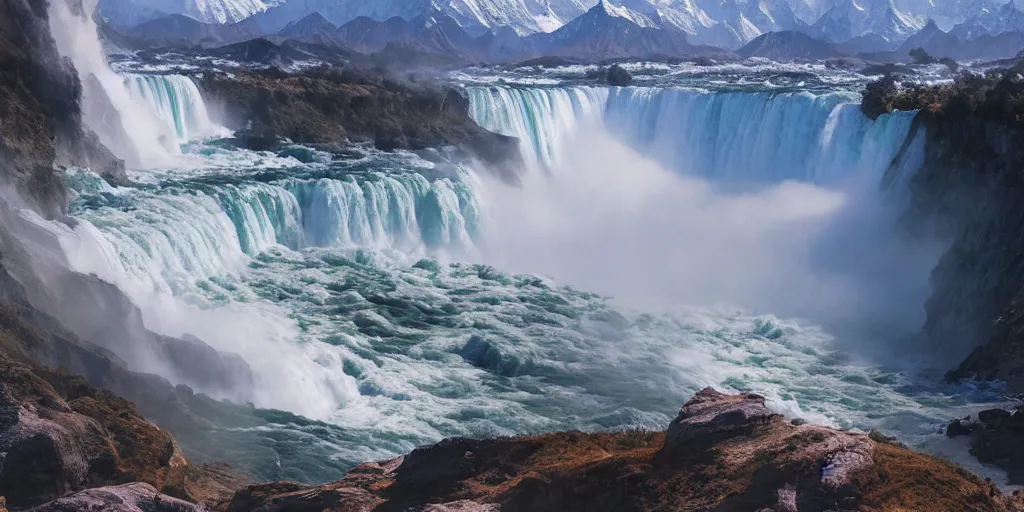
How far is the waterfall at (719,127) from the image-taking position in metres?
31.9

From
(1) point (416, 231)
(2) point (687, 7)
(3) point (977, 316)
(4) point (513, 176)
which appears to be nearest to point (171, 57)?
(4) point (513, 176)

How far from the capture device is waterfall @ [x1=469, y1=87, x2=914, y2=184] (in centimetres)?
3192

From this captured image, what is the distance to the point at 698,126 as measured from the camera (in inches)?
1534

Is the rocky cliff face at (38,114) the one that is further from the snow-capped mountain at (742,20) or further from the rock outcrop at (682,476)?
the snow-capped mountain at (742,20)

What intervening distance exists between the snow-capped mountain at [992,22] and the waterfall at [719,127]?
278 feet

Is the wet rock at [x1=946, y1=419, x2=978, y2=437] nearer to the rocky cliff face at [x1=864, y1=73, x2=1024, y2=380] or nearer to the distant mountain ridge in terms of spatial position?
the rocky cliff face at [x1=864, y1=73, x2=1024, y2=380]

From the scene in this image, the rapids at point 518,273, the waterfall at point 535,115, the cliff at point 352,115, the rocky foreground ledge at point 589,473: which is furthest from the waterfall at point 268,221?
the rocky foreground ledge at point 589,473

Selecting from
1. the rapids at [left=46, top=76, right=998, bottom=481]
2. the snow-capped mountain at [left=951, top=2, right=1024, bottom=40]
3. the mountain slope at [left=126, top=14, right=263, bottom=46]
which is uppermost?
the snow-capped mountain at [left=951, top=2, right=1024, bottom=40]

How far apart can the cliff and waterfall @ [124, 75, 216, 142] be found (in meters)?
0.76

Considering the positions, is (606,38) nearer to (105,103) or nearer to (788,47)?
(788,47)

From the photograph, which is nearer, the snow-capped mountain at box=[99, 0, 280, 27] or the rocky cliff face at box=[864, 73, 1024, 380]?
the rocky cliff face at box=[864, 73, 1024, 380]

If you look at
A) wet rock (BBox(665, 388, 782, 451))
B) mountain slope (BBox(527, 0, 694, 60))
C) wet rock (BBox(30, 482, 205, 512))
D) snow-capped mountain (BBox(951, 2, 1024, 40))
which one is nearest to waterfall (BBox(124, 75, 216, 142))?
wet rock (BBox(30, 482, 205, 512))

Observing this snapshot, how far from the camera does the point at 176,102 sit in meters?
34.1

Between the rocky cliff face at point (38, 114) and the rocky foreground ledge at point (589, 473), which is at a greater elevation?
the rocky cliff face at point (38, 114)
